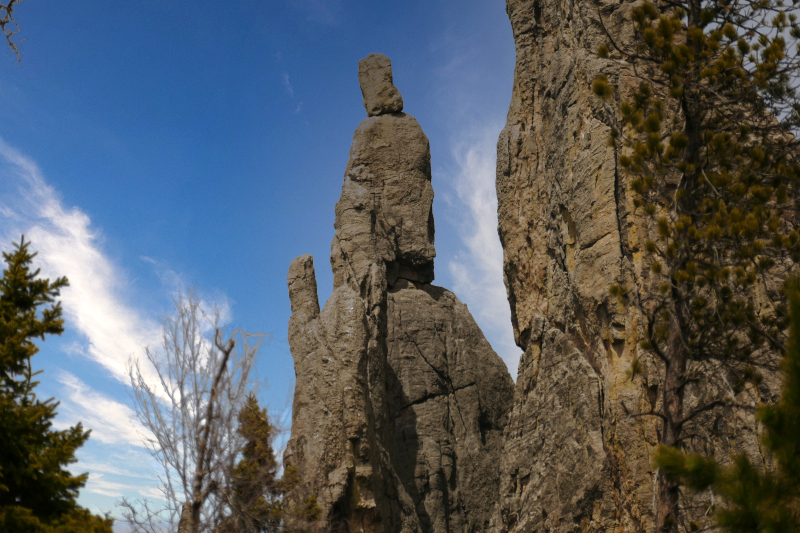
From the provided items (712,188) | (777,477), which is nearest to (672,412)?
(712,188)

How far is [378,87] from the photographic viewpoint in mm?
27297

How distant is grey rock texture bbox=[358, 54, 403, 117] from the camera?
27203 millimetres

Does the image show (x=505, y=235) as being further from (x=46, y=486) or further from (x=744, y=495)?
(x=744, y=495)

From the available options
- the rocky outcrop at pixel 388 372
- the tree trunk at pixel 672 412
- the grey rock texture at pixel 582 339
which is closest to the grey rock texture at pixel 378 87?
the rocky outcrop at pixel 388 372

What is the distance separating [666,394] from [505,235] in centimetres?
1233

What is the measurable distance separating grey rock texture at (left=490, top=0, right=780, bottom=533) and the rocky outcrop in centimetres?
402

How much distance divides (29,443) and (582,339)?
1076cm

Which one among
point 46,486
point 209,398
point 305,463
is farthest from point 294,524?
point 46,486

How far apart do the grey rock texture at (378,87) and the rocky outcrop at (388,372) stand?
44mm

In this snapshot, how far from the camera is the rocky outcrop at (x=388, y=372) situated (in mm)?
16281

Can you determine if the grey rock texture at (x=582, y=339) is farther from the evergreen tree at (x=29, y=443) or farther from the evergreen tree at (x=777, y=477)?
the evergreen tree at (x=29, y=443)

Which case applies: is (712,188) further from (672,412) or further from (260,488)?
(260,488)

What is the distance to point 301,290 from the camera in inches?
834

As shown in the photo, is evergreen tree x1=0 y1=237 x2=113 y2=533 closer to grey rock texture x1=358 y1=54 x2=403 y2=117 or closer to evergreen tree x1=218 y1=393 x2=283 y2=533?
evergreen tree x1=218 y1=393 x2=283 y2=533
